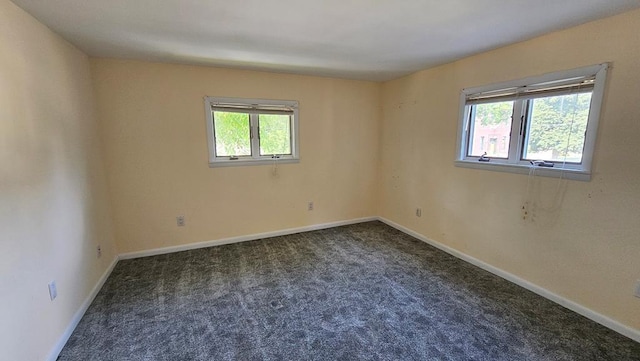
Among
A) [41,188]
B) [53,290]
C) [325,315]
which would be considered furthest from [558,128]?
[53,290]

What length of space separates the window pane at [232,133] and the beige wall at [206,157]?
0.61 ft

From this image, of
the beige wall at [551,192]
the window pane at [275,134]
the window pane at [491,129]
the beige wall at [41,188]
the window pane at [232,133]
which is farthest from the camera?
the window pane at [275,134]

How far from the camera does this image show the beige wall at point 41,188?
4.88 ft

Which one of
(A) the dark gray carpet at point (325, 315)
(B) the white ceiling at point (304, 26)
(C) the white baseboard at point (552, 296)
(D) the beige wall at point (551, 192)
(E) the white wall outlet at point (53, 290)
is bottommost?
(A) the dark gray carpet at point (325, 315)

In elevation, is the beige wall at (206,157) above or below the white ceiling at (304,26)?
below

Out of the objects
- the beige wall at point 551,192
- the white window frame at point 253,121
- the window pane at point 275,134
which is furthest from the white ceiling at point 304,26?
the window pane at point 275,134

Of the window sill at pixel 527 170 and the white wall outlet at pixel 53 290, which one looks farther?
the window sill at pixel 527 170

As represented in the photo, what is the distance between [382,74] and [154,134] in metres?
2.94

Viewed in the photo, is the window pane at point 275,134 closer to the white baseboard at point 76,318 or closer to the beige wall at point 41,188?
the beige wall at point 41,188

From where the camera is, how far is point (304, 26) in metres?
2.05

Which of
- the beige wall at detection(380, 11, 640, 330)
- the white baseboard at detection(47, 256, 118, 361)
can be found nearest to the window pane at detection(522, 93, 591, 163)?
the beige wall at detection(380, 11, 640, 330)

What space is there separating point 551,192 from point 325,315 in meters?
2.15

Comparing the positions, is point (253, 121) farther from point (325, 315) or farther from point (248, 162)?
point (325, 315)

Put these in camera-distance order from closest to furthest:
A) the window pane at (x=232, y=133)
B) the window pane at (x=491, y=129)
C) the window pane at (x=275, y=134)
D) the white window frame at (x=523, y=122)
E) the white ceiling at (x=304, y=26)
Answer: the white ceiling at (x=304, y=26), the white window frame at (x=523, y=122), the window pane at (x=491, y=129), the window pane at (x=232, y=133), the window pane at (x=275, y=134)
